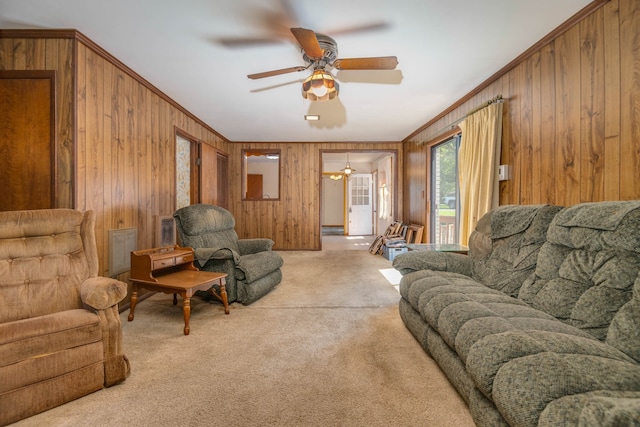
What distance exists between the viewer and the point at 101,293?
1.72 m

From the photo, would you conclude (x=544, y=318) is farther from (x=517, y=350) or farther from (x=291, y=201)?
(x=291, y=201)

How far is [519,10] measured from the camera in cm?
208

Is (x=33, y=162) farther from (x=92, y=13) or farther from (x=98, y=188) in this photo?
(x=92, y=13)

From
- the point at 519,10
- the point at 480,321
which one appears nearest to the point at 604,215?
the point at 480,321

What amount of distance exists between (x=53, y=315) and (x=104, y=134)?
1835mm

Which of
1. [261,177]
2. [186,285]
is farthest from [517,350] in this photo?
[261,177]

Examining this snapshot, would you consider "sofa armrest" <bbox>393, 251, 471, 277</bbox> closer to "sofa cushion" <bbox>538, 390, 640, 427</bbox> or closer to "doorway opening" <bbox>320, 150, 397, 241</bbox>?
"sofa cushion" <bbox>538, 390, 640, 427</bbox>

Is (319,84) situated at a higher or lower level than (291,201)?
higher

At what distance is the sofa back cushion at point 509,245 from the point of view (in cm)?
201

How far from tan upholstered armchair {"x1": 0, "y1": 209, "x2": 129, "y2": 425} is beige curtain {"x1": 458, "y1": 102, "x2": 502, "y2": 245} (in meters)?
3.41

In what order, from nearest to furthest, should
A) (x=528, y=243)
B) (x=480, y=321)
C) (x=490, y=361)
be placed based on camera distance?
(x=490, y=361) → (x=480, y=321) → (x=528, y=243)

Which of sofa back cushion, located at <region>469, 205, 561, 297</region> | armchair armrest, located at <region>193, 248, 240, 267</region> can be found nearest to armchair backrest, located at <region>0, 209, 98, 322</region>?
armchair armrest, located at <region>193, 248, 240, 267</region>

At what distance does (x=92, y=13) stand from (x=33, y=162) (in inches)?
51.0

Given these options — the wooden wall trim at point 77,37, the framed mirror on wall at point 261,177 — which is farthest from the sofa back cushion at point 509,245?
the framed mirror on wall at point 261,177
